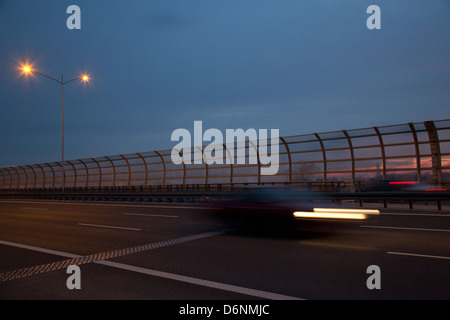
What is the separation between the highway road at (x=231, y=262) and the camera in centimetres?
436

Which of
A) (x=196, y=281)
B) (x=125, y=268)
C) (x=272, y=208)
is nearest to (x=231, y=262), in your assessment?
(x=196, y=281)

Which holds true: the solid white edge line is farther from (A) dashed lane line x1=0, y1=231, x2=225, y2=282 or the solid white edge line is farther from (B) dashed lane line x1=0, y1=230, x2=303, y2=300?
(A) dashed lane line x1=0, y1=231, x2=225, y2=282

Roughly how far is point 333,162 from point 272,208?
12.1 m

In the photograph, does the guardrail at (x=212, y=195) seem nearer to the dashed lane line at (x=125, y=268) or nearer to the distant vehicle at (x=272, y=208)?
the distant vehicle at (x=272, y=208)

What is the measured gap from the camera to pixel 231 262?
589 cm

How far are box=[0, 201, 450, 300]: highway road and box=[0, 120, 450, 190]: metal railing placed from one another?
294 inches

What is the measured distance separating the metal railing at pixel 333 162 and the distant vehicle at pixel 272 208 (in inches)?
409

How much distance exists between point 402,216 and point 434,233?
381cm

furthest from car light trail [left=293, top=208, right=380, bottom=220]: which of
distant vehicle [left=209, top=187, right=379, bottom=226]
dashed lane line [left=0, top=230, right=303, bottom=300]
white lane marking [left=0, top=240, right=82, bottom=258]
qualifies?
white lane marking [left=0, top=240, right=82, bottom=258]

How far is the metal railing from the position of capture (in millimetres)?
16344

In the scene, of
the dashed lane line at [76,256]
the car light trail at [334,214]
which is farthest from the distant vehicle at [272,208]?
the dashed lane line at [76,256]

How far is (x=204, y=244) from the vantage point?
24.8 ft

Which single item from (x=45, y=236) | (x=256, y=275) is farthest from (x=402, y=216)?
(x=45, y=236)
